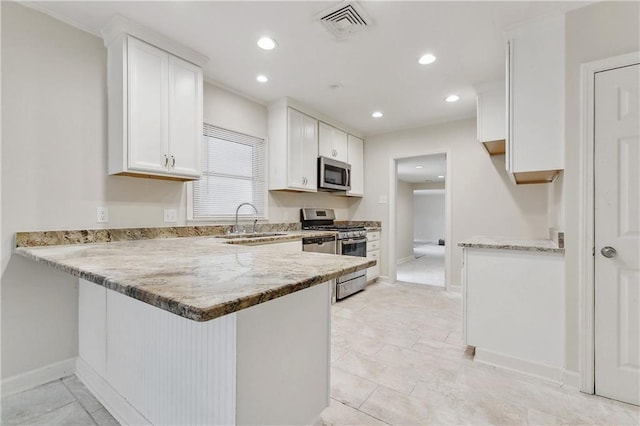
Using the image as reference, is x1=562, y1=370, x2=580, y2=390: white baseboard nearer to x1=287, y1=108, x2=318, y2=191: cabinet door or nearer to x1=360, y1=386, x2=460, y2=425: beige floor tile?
x1=360, y1=386, x2=460, y2=425: beige floor tile

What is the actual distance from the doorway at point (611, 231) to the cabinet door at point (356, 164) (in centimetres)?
312

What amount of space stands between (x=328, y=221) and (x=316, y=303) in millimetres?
3217

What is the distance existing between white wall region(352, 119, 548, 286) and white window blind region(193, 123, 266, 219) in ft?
7.10

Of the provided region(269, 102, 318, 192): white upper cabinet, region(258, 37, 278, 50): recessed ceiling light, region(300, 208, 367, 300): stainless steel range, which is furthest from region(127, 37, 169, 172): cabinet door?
region(300, 208, 367, 300): stainless steel range

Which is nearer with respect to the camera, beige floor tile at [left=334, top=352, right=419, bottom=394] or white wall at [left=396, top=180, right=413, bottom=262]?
beige floor tile at [left=334, top=352, right=419, bottom=394]

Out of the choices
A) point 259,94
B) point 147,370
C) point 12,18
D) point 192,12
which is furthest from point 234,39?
point 147,370

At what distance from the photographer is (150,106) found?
221 cm

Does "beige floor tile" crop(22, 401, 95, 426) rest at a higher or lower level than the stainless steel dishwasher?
lower

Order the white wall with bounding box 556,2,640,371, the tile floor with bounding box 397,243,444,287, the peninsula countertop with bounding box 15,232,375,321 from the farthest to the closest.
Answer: the tile floor with bounding box 397,243,444,287 → the white wall with bounding box 556,2,640,371 → the peninsula countertop with bounding box 15,232,375,321

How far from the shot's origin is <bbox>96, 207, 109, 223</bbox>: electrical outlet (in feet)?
7.13

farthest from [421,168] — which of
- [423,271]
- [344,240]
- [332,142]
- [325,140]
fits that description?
[344,240]

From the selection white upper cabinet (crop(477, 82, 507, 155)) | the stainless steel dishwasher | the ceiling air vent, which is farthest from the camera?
the stainless steel dishwasher

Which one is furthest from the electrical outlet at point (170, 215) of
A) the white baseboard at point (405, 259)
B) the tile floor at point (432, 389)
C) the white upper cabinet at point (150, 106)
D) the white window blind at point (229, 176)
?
the white baseboard at point (405, 259)

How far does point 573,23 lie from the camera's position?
1888mm
